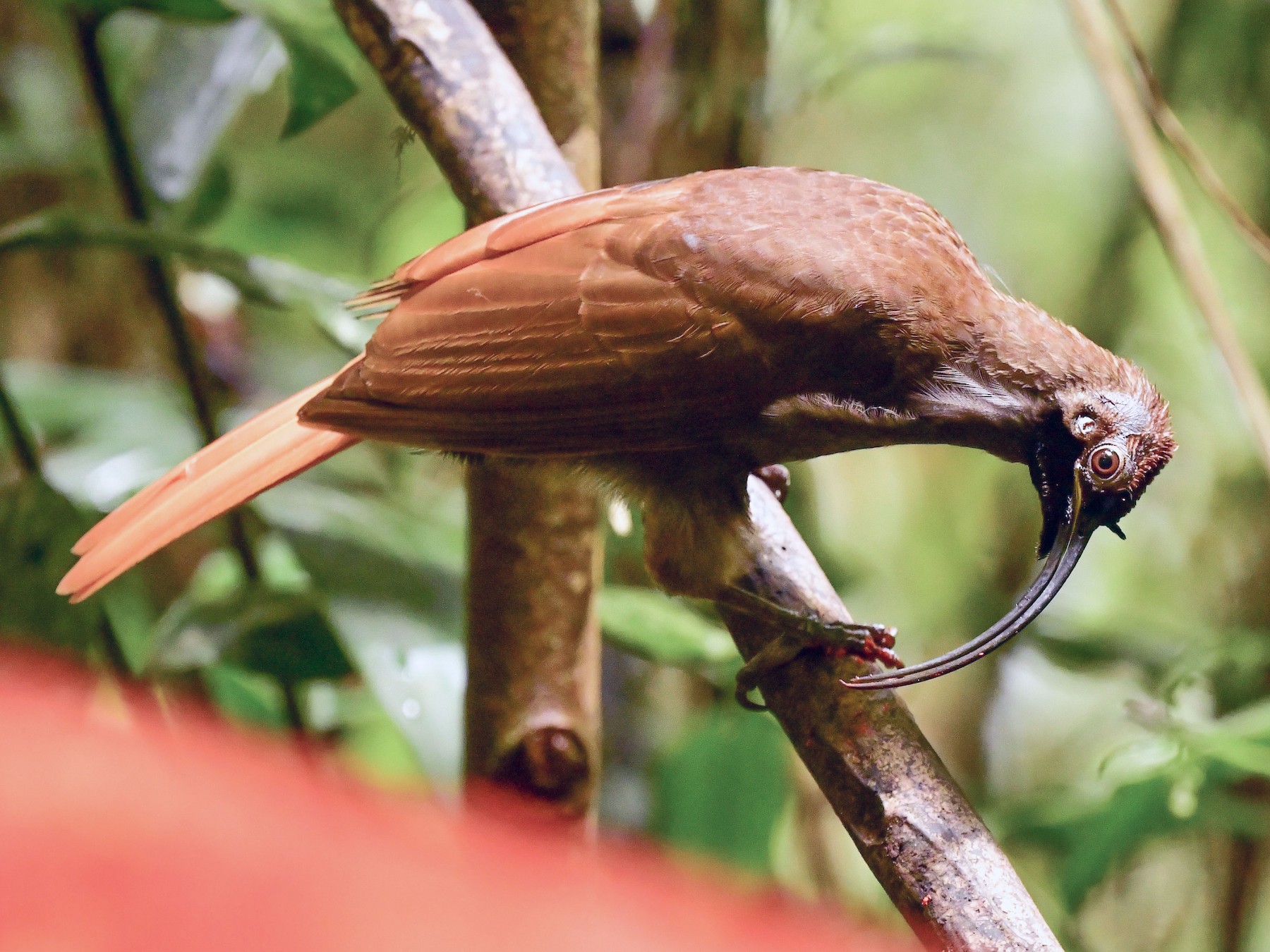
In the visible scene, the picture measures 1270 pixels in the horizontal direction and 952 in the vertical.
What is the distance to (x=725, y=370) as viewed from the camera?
1.46 meters

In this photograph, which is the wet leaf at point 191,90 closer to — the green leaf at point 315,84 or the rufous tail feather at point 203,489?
the green leaf at point 315,84

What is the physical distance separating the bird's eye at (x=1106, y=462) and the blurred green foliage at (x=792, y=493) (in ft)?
1.88

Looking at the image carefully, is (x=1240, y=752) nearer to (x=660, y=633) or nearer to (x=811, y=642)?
(x=811, y=642)

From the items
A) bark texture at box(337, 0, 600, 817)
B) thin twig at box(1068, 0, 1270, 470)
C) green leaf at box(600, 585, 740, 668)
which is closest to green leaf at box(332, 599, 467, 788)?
bark texture at box(337, 0, 600, 817)

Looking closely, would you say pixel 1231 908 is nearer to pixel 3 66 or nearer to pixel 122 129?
pixel 122 129

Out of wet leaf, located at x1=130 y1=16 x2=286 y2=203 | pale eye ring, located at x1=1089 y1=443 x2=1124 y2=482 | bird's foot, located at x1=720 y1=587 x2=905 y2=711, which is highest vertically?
wet leaf, located at x1=130 y1=16 x2=286 y2=203

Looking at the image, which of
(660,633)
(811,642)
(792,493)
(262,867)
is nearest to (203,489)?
(660,633)

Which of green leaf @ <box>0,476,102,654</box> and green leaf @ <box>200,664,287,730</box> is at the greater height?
green leaf @ <box>0,476,102,654</box>

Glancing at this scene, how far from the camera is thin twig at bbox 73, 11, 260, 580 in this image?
6.79 feet

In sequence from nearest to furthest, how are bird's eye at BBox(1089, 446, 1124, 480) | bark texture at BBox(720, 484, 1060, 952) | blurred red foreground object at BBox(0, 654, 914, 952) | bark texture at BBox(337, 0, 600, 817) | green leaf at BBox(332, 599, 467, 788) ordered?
blurred red foreground object at BBox(0, 654, 914, 952)
bark texture at BBox(720, 484, 1060, 952)
bird's eye at BBox(1089, 446, 1124, 480)
bark texture at BBox(337, 0, 600, 817)
green leaf at BBox(332, 599, 467, 788)

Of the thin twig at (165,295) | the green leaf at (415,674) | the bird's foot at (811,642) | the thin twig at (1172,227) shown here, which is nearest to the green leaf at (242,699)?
the thin twig at (165,295)

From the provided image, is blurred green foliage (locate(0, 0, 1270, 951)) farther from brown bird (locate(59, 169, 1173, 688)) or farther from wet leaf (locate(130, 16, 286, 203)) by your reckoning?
brown bird (locate(59, 169, 1173, 688))

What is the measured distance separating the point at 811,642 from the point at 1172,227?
3.24 feet

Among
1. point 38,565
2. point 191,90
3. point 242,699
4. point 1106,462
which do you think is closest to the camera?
point 1106,462
